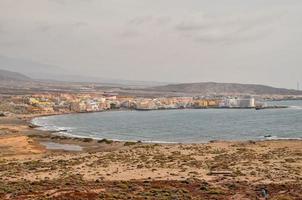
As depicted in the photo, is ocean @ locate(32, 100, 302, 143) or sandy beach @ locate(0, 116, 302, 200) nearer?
sandy beach @ locate(0, 116, 302, 200)

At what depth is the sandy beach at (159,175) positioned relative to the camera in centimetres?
2966

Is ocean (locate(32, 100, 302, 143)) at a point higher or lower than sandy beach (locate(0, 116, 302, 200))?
lower

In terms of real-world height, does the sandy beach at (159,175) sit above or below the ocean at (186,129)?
above

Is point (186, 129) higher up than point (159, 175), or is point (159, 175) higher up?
point (159, 175)

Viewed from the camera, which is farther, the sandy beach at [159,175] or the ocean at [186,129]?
the ocean at [186,129]

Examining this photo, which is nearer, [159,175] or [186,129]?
[159,175]

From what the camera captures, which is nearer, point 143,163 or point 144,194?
point 144,194

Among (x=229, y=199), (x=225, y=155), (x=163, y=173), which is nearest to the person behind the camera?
(x=229, y=199)

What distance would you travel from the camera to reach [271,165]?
4081 centimetres

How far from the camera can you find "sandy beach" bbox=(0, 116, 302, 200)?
2966 centimetres

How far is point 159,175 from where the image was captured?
37062 millimetres

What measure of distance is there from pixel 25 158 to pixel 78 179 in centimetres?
1838

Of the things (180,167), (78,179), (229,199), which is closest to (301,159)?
(180,167)

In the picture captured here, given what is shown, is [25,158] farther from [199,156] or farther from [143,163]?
[199,156]
